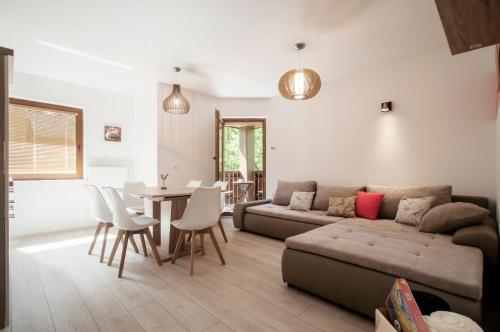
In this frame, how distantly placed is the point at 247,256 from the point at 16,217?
147 inches

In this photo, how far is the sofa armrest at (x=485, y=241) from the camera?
1861 millimetres

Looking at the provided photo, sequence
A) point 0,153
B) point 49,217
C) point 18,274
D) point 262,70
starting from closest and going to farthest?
1. point 0,153
2. point 18,274
3. point 262,70
4. point 49,217

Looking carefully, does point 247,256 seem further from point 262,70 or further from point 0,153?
point 262,70

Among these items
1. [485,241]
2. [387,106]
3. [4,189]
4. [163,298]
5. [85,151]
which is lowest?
[163,298]

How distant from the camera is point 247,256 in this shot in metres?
2.95

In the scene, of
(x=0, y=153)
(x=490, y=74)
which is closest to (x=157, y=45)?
(x=0, y=153)

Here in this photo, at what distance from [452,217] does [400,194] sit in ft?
2.98

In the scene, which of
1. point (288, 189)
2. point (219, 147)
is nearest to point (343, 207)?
point (288, 189)

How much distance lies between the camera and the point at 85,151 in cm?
443

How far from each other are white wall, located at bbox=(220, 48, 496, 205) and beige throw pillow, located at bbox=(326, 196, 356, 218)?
2.17ft

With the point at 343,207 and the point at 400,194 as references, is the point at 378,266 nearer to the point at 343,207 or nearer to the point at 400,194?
the point at 343,207

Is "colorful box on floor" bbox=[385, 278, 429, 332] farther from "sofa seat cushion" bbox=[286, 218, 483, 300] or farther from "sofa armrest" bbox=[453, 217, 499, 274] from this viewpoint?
"sofa armrest" bbox=[453, 217, 499, 274]

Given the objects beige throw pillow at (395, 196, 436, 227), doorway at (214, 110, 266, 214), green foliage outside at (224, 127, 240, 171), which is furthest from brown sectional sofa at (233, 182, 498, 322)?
green foliage outside at (224, 127, 240, 171)

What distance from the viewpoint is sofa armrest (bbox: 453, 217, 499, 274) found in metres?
1.86
